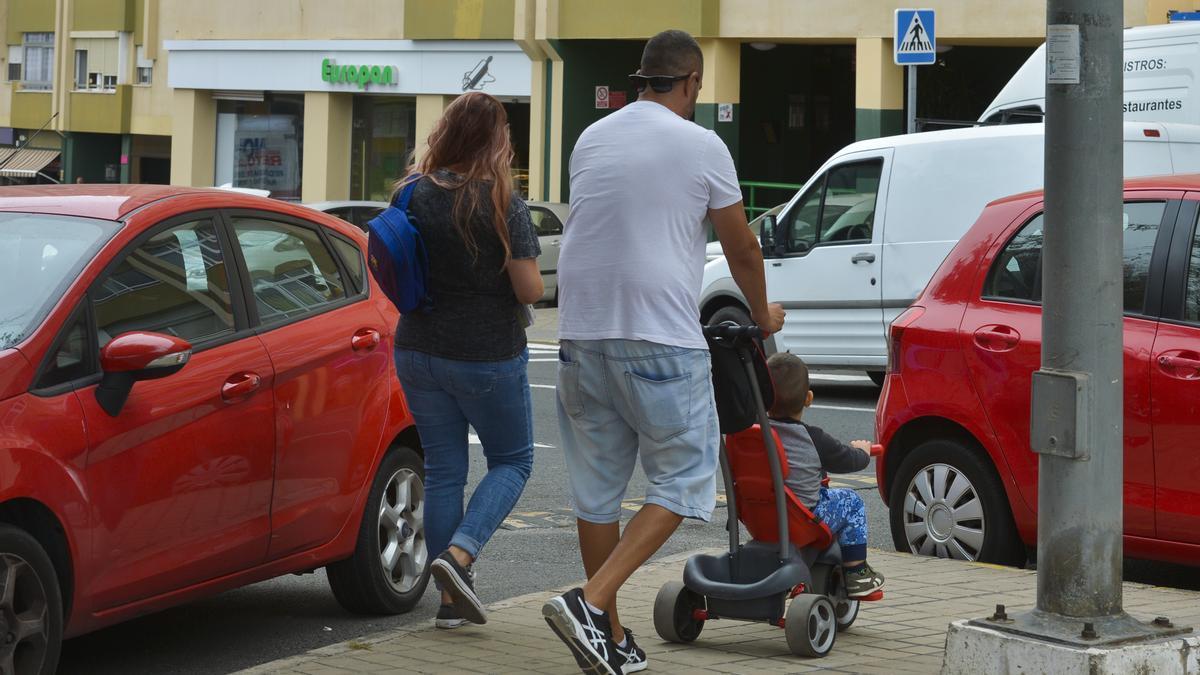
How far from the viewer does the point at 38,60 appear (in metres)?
50.2

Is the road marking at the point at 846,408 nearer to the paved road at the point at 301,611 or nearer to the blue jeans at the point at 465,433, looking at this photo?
the paved road at the point at 301,611

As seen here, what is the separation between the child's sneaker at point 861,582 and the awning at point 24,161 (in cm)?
4599

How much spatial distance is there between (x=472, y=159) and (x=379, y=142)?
31806mm

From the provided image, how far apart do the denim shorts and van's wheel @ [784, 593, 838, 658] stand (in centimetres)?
43

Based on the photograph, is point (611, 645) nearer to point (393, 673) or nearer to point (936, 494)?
point (393, 673)

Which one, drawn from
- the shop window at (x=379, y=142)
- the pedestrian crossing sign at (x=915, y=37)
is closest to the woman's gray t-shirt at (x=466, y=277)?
the pedestrian crossing sign at (x=915, y=37)

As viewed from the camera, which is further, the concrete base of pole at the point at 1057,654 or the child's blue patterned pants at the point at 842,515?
the child's blue patterned pants at the point at 842,515

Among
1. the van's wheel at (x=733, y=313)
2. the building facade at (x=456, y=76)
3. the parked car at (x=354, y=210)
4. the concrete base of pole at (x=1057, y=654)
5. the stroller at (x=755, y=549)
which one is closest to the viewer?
the concrete base of pole at (x=1057, y=654)

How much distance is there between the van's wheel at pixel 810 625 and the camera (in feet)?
18.3

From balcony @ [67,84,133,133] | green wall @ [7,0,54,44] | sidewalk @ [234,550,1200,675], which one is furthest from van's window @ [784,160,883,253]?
green wall @ [7,0,54,44]

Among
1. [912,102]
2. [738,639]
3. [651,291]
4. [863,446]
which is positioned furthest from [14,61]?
[651,291]

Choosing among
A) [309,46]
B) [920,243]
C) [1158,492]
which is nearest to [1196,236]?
[1158,492]

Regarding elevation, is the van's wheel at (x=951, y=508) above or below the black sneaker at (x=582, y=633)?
above

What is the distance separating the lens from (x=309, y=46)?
3741cm
